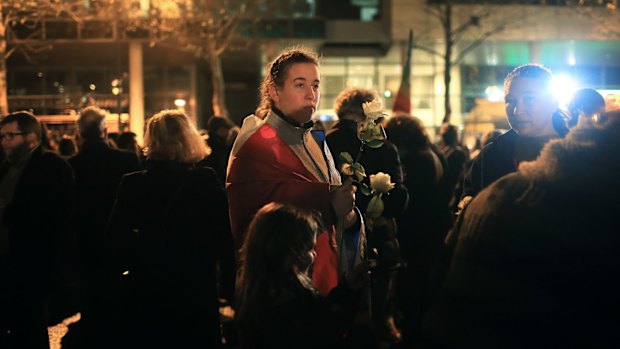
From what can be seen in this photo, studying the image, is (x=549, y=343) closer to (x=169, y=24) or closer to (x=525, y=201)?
(x=525, y=201)

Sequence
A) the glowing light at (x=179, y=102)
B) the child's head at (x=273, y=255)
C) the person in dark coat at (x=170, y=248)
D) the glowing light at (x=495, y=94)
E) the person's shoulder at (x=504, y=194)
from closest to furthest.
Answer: the person's shoulder at (x=504, y=194), the child's head at (x=273, y=255), the person in dark coat at (x=170, y=248), the glowing light at (x=495, y=94), the glowing light at (x=179, y=102)

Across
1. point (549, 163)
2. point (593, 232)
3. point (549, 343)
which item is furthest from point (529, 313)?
point (549, 163)

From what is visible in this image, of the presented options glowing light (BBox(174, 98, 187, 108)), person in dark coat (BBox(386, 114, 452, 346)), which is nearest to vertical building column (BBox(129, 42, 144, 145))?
glowing light (BBox(174, 98, 187, 108))

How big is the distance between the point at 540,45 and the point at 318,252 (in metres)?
36.3

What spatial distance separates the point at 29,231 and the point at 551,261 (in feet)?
15.4

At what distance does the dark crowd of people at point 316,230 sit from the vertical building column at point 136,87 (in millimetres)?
26995

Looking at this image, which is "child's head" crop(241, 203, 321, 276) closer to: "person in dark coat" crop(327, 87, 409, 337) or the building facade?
"person in dark coat" crop(327, 87, 409, 337)

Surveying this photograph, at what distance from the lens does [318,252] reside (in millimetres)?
4074

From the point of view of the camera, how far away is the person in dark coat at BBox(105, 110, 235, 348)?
4.99 m

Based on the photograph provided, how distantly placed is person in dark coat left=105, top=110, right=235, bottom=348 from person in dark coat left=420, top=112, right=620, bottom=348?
2.76 metres

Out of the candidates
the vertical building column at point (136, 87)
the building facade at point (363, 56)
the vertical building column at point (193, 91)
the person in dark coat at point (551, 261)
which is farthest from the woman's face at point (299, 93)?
the vertical building column at point (193, 91)

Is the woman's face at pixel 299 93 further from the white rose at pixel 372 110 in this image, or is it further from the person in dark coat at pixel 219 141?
the person in dark coat at pixel 219 141

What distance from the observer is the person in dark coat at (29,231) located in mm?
6148

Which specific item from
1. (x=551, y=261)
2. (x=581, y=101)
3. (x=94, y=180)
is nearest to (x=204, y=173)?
(x=581, y=101)
